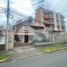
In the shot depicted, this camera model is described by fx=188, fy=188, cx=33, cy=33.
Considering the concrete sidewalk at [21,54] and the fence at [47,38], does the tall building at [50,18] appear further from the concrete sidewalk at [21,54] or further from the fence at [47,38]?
the concrete sidewalk at [21,54]

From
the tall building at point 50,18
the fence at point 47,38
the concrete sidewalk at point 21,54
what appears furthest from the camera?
the tall building at point 50,18

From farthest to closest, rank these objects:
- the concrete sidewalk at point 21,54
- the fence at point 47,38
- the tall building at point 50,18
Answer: the tall building at point 50,18
the fence at point 47,38
the concrete sidewalk at point 21,54

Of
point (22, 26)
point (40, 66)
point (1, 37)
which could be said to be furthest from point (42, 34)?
point (40, 66)

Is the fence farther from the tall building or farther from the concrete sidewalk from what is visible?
the tall building

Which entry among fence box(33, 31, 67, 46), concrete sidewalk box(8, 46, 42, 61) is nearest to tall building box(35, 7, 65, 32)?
fence box(33, 31, 67, 46)

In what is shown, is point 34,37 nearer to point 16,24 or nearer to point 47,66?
point 16,24

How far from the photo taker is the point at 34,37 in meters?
32.4

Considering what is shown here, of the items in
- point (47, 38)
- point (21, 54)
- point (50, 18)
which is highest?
point (50, 18)

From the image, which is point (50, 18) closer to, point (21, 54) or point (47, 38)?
point (47, 38)

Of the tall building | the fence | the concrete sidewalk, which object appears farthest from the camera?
the tall building

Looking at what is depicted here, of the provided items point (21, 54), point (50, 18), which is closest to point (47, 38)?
point (21, 54)

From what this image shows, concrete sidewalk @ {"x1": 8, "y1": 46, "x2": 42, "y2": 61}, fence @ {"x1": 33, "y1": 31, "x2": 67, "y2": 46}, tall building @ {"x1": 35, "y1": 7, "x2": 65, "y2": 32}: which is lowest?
concrete sidewalk @ {"x1": 8, "y1": 46, "x2": 42, "y2": 61}

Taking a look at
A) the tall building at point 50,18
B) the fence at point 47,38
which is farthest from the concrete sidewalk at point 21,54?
the tall building at point 50,18

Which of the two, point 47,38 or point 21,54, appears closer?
point 21,54
